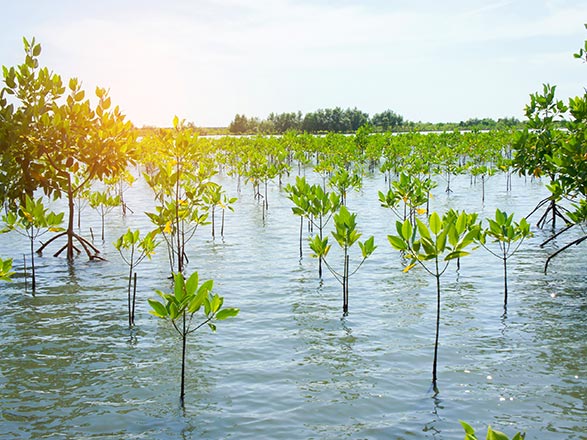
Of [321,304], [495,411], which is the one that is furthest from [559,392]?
[321,304]

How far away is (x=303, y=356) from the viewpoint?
24.4 ft

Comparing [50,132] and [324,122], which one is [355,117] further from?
[50,132]

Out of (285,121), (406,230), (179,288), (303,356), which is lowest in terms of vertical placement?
(303,356)

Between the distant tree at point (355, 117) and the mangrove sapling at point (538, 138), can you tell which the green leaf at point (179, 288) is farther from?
the distant tree at point (355, 117)

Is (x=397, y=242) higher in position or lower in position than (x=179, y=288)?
higher

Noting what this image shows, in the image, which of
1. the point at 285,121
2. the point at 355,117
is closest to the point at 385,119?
the point at 355,117

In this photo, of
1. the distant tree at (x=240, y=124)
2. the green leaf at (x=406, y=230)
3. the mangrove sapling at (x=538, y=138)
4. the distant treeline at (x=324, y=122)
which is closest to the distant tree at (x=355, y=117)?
the distant treeline at (x=324, y=122)

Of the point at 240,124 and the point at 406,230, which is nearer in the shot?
the point at 406,230

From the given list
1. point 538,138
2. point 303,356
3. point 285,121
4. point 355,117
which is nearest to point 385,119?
point 355,117

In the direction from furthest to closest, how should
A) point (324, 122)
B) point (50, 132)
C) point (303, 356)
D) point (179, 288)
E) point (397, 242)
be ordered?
1. point (324, 122)
2. point (50, 132)
3. point (303, 356)
4. point (397, 242)
5. point (179, 288)

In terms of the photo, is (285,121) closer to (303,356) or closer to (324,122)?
(324,122)

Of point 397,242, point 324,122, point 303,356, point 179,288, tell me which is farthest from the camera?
point 324,122

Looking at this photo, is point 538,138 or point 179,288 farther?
point 538,138

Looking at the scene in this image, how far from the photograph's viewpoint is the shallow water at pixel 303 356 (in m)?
5.78
